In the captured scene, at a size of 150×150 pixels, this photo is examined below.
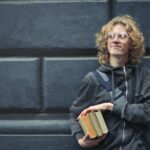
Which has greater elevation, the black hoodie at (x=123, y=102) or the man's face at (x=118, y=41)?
the man's face at (x=118, y=41)

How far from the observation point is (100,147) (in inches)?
177

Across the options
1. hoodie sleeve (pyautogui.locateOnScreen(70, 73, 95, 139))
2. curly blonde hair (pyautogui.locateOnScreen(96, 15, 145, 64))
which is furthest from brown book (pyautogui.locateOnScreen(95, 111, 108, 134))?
curly blonde hair (pyautogui.locateOnScreen(96, 15, 145, 64))

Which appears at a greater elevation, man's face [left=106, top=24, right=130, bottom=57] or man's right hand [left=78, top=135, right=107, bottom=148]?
man's face [left=106, top=24, right=130, bottom=57]

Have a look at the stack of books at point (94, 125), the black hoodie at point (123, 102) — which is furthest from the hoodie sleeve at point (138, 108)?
the stack of books at point (94, 125)

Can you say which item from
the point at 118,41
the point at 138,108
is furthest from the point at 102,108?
the point at 118,41

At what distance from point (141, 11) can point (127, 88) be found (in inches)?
32.0

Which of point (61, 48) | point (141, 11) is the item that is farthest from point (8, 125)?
point (141, 11)

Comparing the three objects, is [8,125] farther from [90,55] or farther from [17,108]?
[90,55]

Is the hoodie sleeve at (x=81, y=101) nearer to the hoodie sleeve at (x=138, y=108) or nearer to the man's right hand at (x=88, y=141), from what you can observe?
the man's right hand at (x=88, y=141)

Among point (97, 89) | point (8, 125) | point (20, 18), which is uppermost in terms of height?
point (20, 18)

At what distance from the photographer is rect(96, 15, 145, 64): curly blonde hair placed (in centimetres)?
452

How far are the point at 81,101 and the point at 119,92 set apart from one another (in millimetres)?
338

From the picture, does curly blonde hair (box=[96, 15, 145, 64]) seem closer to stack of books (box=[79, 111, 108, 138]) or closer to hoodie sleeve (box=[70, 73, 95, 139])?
hoodie sleeve (box=[70, 73, 95, 139])

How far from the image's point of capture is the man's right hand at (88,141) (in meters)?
4.43
